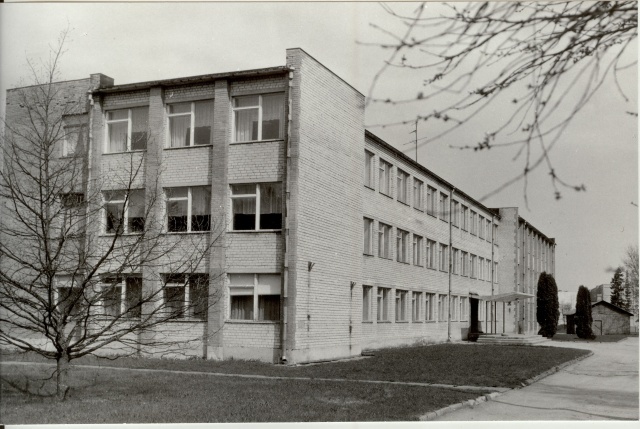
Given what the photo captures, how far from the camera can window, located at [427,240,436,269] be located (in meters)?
39.5

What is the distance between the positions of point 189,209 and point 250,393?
36.6 feet

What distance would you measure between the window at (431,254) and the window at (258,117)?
17537 millimetres

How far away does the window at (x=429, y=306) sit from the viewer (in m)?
38.6

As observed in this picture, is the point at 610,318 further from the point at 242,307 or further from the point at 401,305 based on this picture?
the point at 242,307

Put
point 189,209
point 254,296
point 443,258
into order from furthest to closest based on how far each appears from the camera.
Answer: point 443,258
point 189,209
point 254,296

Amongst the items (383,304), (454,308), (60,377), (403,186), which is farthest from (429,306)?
(60,377)

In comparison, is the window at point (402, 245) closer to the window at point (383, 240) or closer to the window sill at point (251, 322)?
the window at point (383, 240)

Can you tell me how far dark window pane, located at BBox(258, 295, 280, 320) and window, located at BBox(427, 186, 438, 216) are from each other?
1650 centimetres

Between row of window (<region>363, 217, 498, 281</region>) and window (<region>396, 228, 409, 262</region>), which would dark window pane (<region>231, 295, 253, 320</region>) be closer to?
row of window (<region>363, 217, 498, 281</region>)

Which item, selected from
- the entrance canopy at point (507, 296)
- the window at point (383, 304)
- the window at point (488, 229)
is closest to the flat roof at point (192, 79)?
the window at point (383, 304)

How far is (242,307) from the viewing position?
942 inches

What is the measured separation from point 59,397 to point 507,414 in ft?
26.0

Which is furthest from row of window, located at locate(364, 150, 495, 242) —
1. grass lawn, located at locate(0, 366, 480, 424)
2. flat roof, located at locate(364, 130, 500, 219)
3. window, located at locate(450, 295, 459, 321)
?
grass lawn, located at locate(0, 366, 480, 424)

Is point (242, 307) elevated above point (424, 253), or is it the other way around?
point (424, 253)
